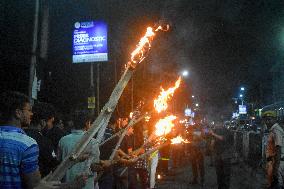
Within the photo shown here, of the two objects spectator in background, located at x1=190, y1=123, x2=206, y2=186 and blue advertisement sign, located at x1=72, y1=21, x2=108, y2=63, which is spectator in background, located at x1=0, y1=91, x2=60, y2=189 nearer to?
spectator in background, located at x1=190, y1=123, x2=206, y2=186

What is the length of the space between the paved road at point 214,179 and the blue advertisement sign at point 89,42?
247 inches

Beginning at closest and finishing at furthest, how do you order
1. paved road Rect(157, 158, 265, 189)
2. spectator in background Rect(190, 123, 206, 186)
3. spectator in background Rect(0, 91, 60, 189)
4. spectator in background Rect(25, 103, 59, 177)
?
spectator in background Rect(0, 91, 60, 189)
spectator in background Rect(25, 103, 59, 177)
paved road Rect(157, 158, 265, 189)
spectator in background Rect(190, 123, 206, 186)

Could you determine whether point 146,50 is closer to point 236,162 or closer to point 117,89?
point 117,89

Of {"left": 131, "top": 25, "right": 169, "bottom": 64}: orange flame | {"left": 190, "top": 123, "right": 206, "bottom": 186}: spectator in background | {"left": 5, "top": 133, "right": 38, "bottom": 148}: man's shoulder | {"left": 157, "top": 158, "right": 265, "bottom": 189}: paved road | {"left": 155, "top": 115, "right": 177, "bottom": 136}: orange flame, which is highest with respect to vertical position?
{"left": 131, "top": 25, "right": 169, "bottom": 64}: orange flame

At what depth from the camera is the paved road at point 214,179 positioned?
12688mm

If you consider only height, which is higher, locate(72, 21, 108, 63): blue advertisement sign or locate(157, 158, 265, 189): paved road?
locate(72, 21, 108, 63): blue advertisement sign

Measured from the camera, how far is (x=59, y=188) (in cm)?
298

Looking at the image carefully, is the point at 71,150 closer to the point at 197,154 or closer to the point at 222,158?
the point at 222,158

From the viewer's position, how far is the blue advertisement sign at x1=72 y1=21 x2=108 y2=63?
57.1ft

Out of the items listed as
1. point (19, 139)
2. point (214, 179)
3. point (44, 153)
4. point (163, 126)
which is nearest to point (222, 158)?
point (214, 179)

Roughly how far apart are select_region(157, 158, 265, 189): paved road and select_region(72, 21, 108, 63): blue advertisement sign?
247 inches

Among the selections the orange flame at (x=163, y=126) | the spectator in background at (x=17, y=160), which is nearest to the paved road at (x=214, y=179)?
the orange flame at (x=163, y=126)

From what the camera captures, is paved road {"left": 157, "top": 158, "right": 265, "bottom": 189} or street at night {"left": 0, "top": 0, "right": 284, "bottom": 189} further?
paved road {"left": 157, "top": 158, "right": 265, "bottom": 189}

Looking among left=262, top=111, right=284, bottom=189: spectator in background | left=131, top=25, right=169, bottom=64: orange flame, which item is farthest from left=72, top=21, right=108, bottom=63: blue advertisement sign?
left=131, top=25, right=169, bottom=64: orange flame
